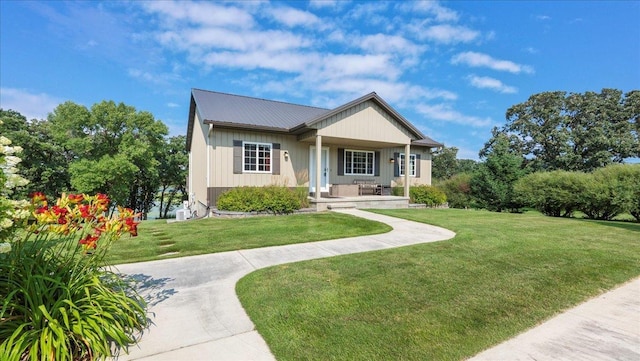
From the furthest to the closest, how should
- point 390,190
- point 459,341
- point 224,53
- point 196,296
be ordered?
point 390,190 < point 224,53 < point 196,296 < point 459,341

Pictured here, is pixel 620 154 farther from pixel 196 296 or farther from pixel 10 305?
pixel 10 305

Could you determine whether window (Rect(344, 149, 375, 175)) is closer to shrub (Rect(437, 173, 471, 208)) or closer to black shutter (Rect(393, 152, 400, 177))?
black shutter (Rect(393, 152, 400, 177))

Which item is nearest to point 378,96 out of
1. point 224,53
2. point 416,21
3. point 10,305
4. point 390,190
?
point 416,21

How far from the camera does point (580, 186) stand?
11.9 metres

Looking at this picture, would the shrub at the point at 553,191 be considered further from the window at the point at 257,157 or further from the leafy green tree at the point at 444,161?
the leafy green tree at the point at 444,161

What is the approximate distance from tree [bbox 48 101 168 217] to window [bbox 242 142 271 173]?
1202cm

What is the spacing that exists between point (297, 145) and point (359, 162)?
13.2 feet

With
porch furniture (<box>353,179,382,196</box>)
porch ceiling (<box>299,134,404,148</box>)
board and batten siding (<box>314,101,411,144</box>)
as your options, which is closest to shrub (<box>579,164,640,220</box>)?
board and batten siding (<box>314,101,411,144</box>)

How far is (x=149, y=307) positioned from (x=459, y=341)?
333 cm

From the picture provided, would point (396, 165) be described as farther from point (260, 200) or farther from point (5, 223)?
point (5, 223)

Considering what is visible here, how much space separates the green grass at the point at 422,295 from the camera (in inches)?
98.0

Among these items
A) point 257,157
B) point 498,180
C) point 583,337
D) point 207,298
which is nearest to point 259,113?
point 257,157

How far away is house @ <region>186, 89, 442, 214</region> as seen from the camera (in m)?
11.4

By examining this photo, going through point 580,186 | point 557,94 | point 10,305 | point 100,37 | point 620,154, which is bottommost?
point 10,305
